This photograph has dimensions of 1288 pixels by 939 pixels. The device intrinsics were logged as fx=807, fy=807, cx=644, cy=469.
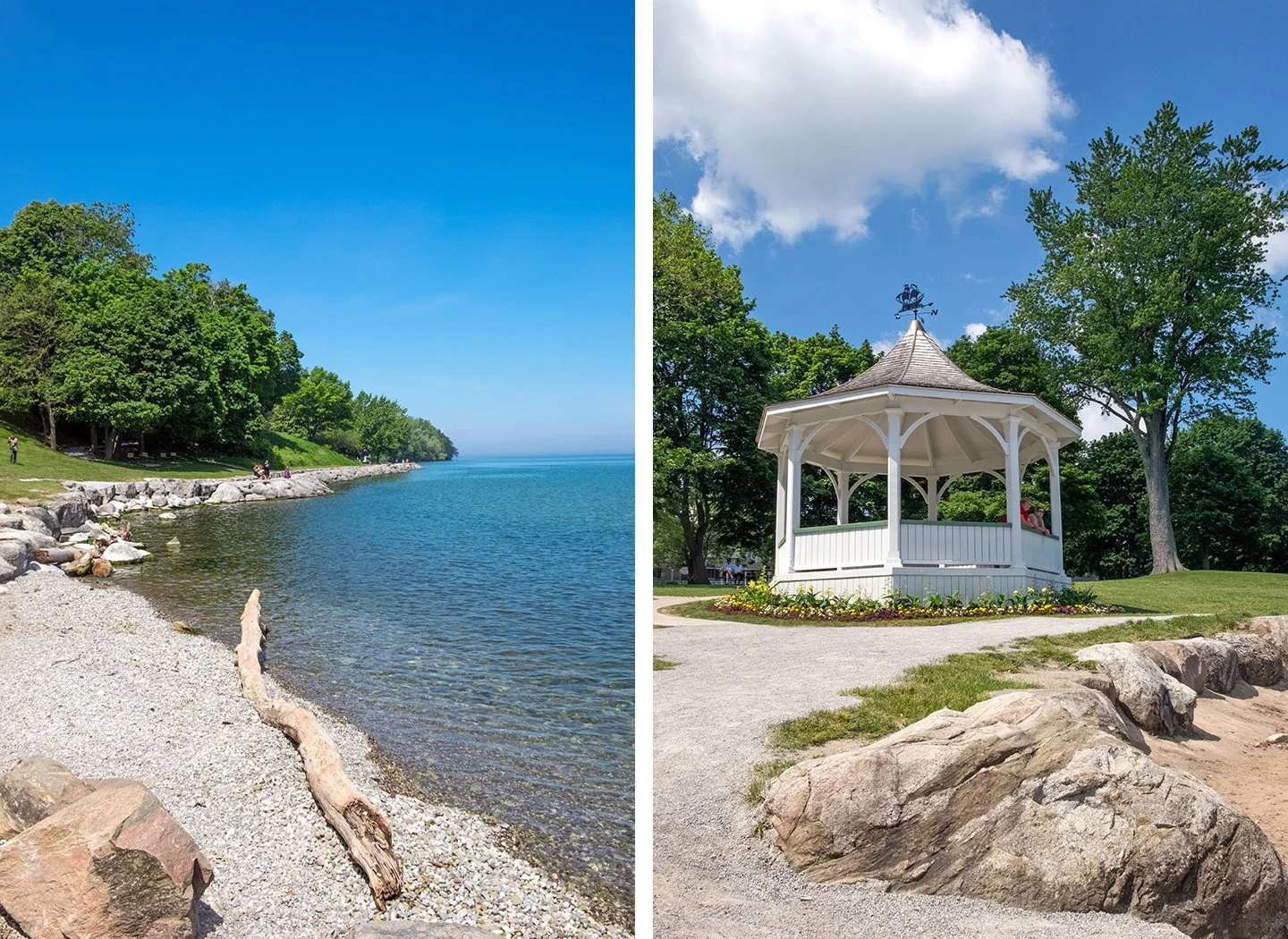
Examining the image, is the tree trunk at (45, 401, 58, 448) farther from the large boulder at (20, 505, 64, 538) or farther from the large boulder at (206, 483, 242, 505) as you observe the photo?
the large boulder at (20, 505, 64, 538)

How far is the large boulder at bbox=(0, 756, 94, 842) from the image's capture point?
2705mm

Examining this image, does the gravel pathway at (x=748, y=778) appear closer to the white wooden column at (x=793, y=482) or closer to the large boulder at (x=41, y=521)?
the white wooden column at (x=793, y=482)

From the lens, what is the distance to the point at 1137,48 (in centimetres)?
200

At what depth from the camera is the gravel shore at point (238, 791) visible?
9.98 ft

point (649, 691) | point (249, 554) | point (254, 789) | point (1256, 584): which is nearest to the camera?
point (1256, 584)

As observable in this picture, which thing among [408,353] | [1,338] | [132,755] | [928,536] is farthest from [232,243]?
[928,536]

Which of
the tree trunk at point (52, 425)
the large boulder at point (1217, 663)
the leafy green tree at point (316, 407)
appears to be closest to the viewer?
the large boulder at point (1217, 663)

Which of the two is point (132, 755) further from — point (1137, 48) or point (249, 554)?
point (249, 554)

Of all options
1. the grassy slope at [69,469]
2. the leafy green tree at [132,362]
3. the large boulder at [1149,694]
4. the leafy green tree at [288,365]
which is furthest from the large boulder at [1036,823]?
the leafy green tree at [288,365]

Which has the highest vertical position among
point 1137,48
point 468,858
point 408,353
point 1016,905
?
point 408,353

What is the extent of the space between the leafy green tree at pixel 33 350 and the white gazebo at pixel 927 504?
15413 millimetres

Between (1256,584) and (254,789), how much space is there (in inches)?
161

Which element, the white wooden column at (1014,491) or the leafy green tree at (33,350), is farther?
the leafy green tree at (33,350)

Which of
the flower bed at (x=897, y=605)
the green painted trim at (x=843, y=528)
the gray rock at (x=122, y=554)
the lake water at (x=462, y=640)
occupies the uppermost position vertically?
the green painted trim at (x=843, y=528)
